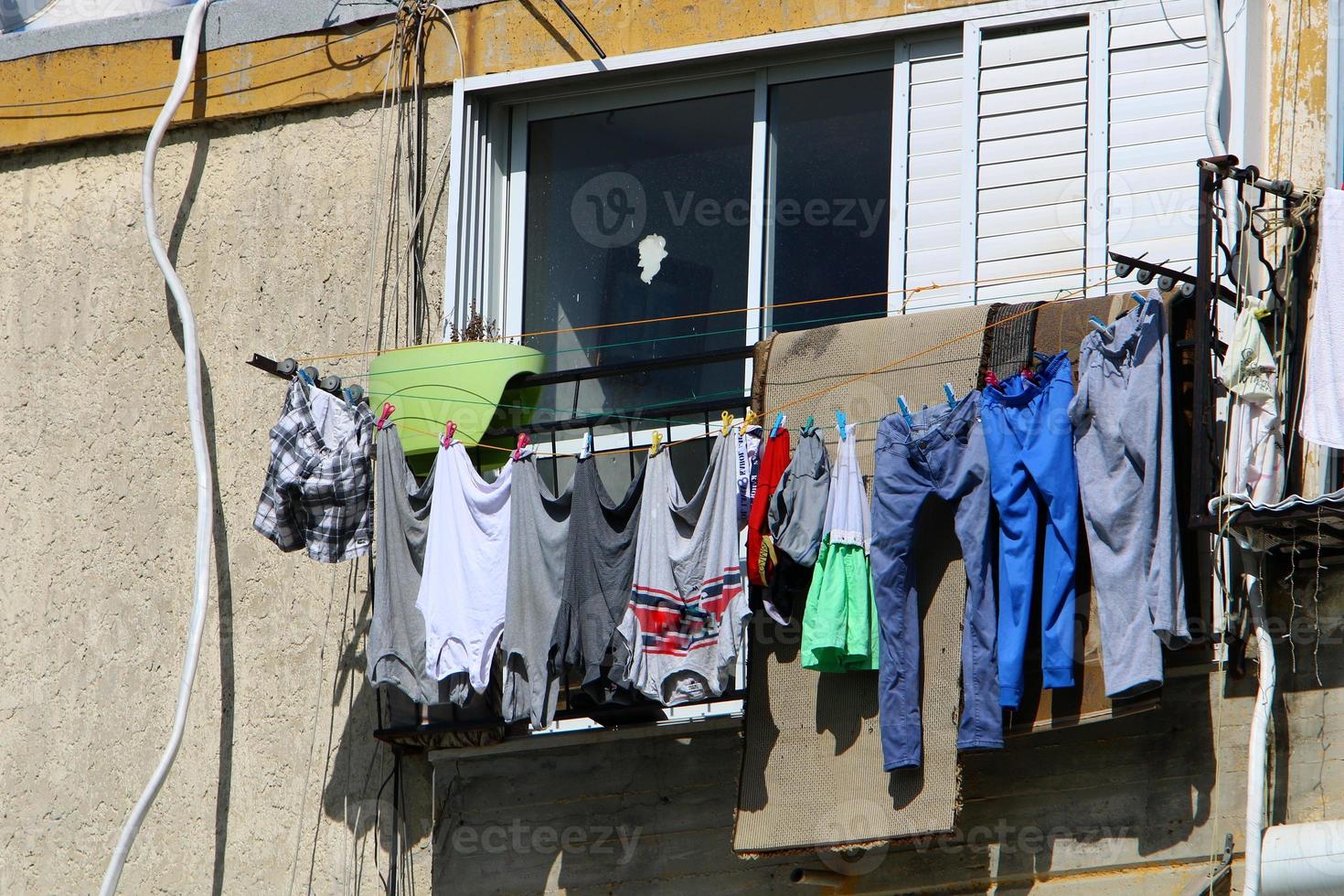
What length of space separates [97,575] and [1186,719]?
15.4 ft

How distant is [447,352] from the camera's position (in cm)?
878

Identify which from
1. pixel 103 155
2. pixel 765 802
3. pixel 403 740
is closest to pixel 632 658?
pixel 765 802

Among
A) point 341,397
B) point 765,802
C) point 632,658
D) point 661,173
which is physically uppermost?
point 661,173

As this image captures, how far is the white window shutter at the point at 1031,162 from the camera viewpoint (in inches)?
341

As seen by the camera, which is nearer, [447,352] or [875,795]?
[875,795]

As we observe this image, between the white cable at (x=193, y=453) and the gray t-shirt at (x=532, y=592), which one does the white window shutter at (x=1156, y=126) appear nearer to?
the gray t-shirt at (x=532, y=592)

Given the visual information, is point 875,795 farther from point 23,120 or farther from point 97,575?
point 23,120

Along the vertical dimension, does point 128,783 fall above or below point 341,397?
below

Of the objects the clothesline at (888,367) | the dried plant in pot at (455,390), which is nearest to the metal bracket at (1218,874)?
the clothesline at (888,367)

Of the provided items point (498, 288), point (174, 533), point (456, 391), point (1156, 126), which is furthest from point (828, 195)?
point (174, 533)

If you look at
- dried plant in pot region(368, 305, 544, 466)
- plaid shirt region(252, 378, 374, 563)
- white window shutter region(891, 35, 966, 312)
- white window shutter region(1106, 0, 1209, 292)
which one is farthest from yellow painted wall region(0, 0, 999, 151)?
plaid shirt region(252, 378, 374, 563)

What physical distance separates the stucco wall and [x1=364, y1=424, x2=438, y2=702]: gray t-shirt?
800 mm

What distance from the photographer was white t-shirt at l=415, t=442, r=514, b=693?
8188 mm

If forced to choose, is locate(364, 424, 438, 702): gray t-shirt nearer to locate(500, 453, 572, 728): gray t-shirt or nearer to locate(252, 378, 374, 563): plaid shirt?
locate(252, 378, 374, 563): plaid shirt
